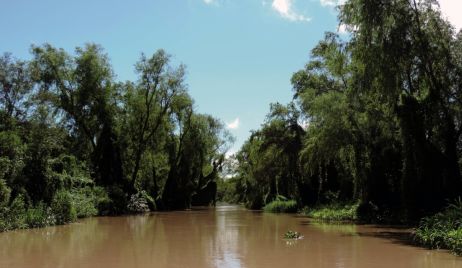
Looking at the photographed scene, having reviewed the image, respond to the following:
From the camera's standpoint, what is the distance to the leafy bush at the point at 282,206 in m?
41.5

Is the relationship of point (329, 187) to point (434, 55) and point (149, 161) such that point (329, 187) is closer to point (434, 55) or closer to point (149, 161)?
point (434, 55)

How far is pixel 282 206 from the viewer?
42812mm

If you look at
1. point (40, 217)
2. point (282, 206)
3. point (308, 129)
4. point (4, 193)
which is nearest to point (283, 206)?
point (282, 206)

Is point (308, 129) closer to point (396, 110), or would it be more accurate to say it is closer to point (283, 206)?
point (283, 206)

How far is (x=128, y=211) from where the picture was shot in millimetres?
40938

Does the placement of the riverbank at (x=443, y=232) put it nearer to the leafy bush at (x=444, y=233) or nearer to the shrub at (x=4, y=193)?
the leafy bush at (x=444, y=233)

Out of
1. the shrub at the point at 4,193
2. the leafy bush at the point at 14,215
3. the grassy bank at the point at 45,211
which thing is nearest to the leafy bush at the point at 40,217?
the grassy bank at the point at 45,211

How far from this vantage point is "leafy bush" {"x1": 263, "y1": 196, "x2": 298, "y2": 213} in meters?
41.5

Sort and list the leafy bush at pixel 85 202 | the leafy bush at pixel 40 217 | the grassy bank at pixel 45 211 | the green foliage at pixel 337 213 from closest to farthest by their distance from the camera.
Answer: the grassy bank at pixel 45 211 → the leafy bush at pixel 40 217 → the green foliage at pixel 337 213 → the leafy bush at pixel 85 202

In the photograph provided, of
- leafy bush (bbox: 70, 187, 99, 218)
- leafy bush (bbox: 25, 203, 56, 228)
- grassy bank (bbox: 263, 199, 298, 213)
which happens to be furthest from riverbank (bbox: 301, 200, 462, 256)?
grassy bank (bbox: 263, 199, 298, 213)

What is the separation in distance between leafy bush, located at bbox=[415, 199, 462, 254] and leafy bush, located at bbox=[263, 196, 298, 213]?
1003 inches

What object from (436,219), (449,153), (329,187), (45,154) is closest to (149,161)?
(329,187)

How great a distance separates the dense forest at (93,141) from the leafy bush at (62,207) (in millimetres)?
55

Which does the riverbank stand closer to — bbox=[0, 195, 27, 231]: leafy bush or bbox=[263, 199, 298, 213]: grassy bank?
bbox=[0, 195, 27, 231]: leafy bush
